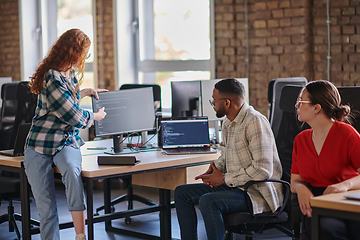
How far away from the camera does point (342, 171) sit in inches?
81.7

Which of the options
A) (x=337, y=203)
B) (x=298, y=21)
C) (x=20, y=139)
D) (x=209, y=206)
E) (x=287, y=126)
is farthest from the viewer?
(x=298, y=21)

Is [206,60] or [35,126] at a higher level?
[206,60]

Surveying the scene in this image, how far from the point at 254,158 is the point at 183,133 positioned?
792 mm

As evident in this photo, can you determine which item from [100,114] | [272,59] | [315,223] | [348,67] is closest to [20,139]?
[100,114]

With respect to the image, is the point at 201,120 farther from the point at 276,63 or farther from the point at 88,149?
the point at 276,63

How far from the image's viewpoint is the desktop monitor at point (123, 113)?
3043 mm

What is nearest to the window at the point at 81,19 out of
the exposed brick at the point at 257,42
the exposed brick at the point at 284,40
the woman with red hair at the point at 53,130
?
the exposed brick at the point at 257,42

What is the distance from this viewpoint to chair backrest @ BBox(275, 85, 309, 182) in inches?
118

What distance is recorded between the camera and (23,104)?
3.97m

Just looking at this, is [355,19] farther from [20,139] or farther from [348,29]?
[20,139]

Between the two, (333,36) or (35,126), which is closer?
(35,126)

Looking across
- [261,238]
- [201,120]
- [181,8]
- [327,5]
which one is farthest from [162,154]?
[181,8]

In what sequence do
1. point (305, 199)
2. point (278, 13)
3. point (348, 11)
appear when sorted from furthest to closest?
point (278, 13) → point (348, 11) → point (305, 199)

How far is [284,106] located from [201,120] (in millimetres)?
551
